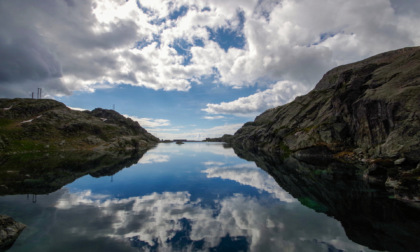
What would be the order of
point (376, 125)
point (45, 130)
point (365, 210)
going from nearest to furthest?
1. point (365, 210)
2. point (376, 125)
3. point (45, 130)

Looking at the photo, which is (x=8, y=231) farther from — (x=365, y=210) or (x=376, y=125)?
(x=376, y=125)

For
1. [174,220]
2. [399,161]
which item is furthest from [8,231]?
[399,161]

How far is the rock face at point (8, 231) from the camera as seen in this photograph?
15.5m

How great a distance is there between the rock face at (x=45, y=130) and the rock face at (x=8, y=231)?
11285cm

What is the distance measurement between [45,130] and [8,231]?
509ft

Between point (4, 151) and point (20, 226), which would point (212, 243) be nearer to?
point (20, 226)

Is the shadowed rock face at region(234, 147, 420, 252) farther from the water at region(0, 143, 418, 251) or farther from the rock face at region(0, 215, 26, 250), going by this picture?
the rock face at region(0, 215, 26, 250)

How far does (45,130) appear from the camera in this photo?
136 meters

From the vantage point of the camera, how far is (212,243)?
1678cm

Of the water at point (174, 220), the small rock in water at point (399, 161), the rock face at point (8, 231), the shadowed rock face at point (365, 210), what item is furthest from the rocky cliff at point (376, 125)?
the rock face at point (8, 231)

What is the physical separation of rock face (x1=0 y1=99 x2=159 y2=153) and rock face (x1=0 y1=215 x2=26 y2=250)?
370ft

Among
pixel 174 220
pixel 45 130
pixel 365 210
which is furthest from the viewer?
pixel 45 130

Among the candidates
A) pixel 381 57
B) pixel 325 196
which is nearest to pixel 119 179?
pixel 325 196

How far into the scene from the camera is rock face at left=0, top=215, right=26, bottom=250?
15.5 metres
